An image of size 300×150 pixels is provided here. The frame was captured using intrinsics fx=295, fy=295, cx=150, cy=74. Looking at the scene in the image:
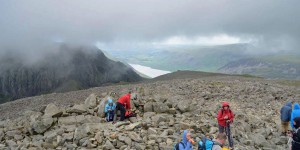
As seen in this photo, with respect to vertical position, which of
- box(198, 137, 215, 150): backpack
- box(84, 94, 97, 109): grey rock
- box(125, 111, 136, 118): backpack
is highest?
box(84, 94, 97, 109): grey rock

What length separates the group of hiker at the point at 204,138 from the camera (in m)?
10.7

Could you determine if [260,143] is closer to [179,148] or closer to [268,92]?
[179,148]

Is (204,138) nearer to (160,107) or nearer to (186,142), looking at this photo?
(186,142)

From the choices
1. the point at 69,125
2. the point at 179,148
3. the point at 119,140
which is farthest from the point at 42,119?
the point at 179,148

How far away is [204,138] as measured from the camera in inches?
448

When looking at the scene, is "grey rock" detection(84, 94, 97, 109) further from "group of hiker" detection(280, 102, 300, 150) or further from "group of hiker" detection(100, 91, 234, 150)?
"group of hiker" detection(280, 102, 300, 150)

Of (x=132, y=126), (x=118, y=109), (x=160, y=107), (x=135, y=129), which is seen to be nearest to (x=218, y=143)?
(x=135, y=129)

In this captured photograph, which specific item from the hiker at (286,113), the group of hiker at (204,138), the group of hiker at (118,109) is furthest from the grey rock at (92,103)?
the hiker at (286,113)

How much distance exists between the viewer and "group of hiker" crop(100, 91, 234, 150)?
10.7 m

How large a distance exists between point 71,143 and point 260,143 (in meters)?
11.4

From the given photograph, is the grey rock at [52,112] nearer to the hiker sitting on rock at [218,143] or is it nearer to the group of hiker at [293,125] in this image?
the hiker sitting on rock at [218,143]

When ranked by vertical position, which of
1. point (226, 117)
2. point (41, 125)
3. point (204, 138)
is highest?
point (226, 117)

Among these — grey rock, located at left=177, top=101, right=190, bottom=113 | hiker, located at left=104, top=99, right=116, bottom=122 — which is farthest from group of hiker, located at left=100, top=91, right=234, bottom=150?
grey rock, located at left=177, top=101, right=190, bottom=113

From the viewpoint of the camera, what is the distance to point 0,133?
2031 centimetres
